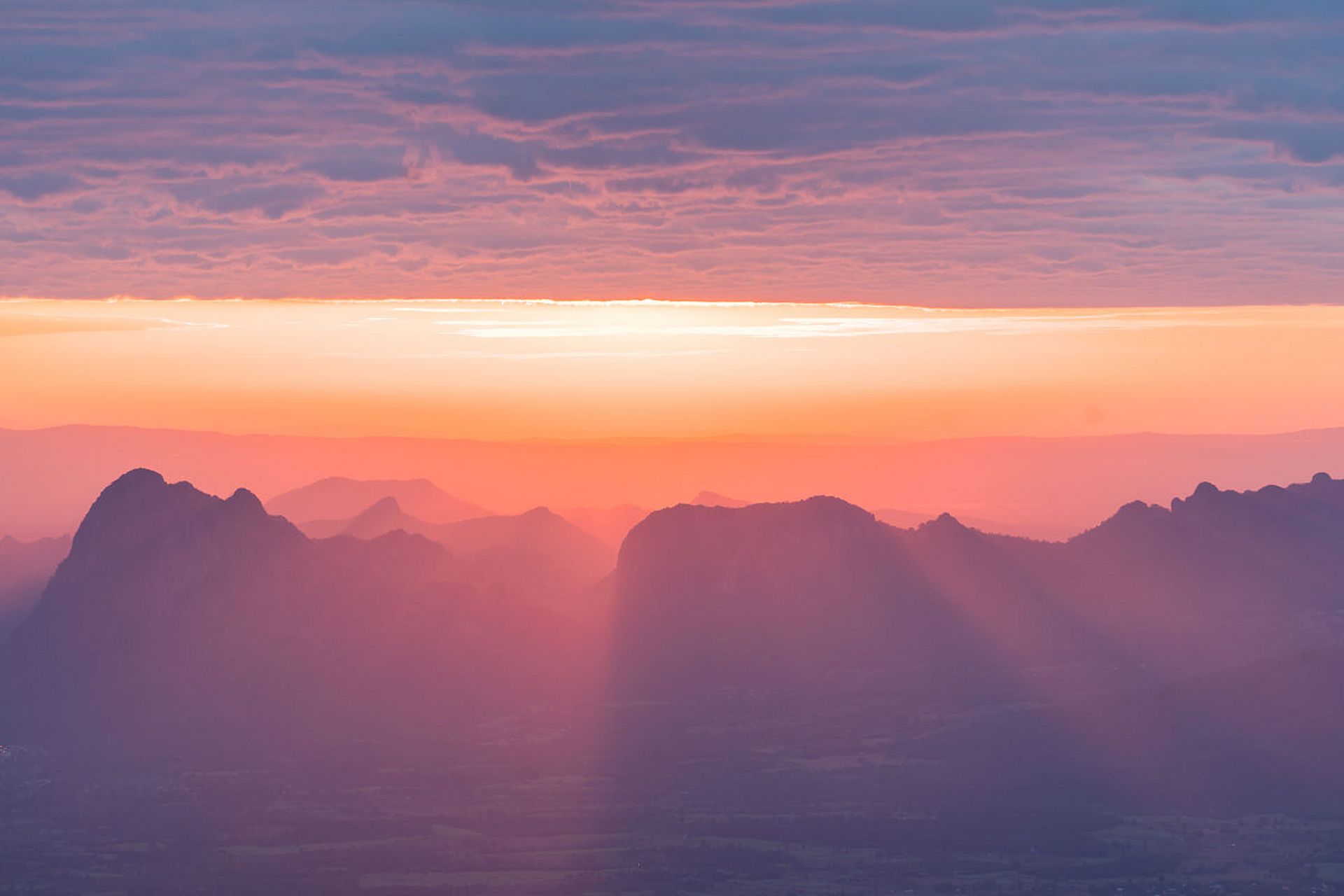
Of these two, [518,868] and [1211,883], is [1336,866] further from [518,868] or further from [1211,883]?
[518,868]

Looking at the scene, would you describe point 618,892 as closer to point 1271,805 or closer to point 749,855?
point 749,855

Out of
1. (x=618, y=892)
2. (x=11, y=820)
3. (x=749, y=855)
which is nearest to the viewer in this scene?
(x=618, y=892)

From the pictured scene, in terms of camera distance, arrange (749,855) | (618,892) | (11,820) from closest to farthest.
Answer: (618,892), (749,855), (11,820)

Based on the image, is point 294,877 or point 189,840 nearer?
point 294,877

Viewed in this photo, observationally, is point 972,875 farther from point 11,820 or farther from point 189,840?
point 11,820

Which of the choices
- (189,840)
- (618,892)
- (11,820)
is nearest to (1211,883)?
(618,892)

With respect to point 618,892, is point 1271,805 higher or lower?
higher

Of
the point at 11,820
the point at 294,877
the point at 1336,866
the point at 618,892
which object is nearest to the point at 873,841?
the point at 618,892

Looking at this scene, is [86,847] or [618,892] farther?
[86,847]
